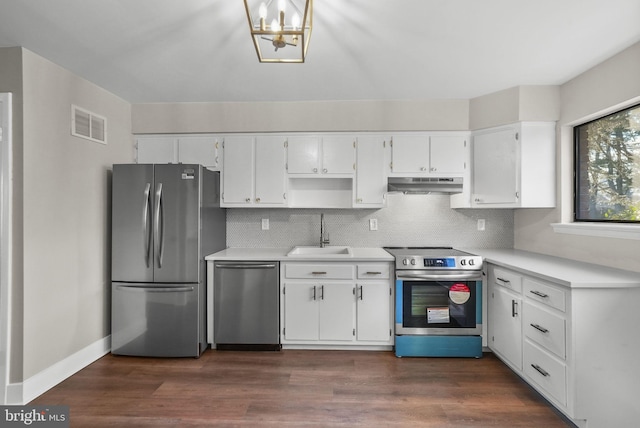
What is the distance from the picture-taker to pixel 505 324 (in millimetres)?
2846

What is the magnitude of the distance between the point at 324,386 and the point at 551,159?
289 centimetres

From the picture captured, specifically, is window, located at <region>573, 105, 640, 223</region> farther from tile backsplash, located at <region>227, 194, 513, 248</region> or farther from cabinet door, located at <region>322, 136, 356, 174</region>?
cabinet door, located at <region>322, 136, 356, 174</region>

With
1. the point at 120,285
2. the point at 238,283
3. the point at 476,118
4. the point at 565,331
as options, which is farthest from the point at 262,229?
the point at 565,331

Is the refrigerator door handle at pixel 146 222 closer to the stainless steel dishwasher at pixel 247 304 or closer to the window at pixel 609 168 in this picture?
the stainless steel dishwasher at pixel 247 304

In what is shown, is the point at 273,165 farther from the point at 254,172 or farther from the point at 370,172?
the point at 370,172

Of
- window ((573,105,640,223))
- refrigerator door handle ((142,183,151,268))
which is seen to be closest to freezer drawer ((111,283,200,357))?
refrigerator door handle ((142,183,151,268))

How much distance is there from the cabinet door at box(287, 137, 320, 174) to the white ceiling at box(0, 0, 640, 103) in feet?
1.71

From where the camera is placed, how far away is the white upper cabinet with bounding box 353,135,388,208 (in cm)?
358

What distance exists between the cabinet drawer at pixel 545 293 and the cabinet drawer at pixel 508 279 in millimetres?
92

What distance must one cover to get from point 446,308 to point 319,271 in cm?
122

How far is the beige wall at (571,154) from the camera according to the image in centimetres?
238

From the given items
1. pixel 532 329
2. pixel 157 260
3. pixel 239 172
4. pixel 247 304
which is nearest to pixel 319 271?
pixel 247 304

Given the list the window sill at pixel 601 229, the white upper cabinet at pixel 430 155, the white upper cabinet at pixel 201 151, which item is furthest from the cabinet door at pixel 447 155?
the white upper cabinet at pixel 201 151

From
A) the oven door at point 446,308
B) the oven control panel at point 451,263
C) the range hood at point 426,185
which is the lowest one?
the oven door at point 446,308
